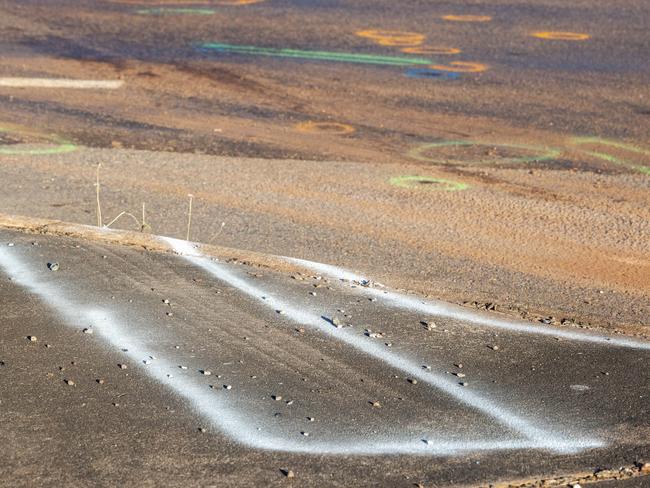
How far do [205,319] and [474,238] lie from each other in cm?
278

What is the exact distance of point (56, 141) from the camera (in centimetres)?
1084

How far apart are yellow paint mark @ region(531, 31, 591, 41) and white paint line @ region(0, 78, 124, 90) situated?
7167 mm

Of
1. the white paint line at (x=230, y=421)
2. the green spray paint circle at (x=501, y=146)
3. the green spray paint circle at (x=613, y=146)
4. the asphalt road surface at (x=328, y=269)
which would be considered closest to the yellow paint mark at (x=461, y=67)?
the asphalt road surface at (x=328, y=269)

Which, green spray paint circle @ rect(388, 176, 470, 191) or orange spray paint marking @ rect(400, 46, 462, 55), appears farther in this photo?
orange spray paint marking @ rect(400, 46, 462, 55)

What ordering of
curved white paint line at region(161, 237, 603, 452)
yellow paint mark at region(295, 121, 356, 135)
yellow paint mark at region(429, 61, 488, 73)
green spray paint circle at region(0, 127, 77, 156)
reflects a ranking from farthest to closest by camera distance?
yellow paint mark at region(429, 61, 488, 73), yellow paint mark at region(295, 121, 356, 135), green spray paint circle at region(0, 127, 77, 156), curved white paint line at region(161, 237, 603, 452)

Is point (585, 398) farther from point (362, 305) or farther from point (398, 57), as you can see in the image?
point (398, 57)

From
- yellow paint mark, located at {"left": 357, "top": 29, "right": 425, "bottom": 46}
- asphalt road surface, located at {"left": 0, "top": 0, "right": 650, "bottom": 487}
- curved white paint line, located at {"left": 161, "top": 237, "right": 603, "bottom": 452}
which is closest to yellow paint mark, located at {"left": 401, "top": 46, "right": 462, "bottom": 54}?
asphalt road surface, located at {"left": 0, "top": 0, "right": 650, "bottom": 487}

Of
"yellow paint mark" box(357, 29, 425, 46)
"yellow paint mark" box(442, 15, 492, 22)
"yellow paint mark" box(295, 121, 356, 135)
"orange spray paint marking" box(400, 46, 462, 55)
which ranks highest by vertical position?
"yellow paint mark" box(442, 15, 492, 22)

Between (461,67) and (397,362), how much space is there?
1037 cm

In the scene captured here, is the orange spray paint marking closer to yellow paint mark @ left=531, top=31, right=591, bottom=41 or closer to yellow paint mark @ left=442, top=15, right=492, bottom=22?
yellow paint mark @ left=531, top=31, right=591, bottom=41

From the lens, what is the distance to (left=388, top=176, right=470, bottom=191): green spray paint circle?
9.52 m

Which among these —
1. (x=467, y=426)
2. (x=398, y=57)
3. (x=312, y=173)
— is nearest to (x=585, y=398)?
(x=467, y=426)

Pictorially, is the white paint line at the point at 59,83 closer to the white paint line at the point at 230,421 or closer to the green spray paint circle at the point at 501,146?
the green spray paint circle at the point at 501,146

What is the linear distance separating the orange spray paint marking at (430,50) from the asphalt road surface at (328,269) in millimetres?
266
